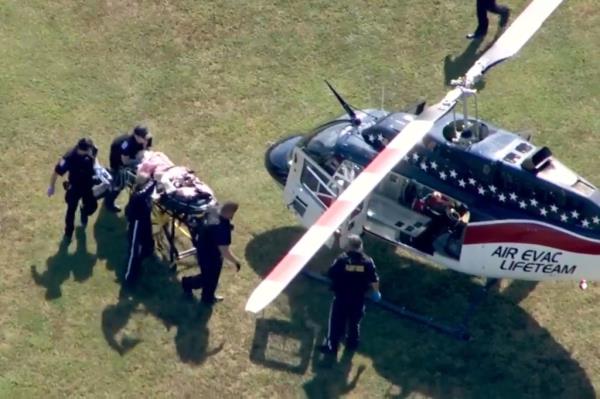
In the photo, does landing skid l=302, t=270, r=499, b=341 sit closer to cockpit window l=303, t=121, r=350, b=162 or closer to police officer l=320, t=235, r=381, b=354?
police officer l=320, t=235, r=381, b=354

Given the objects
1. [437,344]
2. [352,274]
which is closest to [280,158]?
[352,274]

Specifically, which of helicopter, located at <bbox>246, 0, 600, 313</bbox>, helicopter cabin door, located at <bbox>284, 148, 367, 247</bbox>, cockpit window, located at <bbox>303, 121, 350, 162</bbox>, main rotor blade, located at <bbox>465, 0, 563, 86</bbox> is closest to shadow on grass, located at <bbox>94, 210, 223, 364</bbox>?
helicopter cabin door, located at <bbox>284, 148, 367, 247</bbox>

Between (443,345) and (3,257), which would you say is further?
(3,257)

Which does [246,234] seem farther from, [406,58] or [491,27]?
[491,27]

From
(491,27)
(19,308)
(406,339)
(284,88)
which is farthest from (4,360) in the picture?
(491,27)

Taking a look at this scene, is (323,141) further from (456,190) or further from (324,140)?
(456,190)

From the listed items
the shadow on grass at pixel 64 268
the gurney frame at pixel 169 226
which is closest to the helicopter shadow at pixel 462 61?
the gurney frame at pixel 169 226

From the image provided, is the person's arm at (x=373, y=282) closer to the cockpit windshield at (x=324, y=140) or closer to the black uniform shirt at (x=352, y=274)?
the black uniform shirt at (x=352, y=274)
